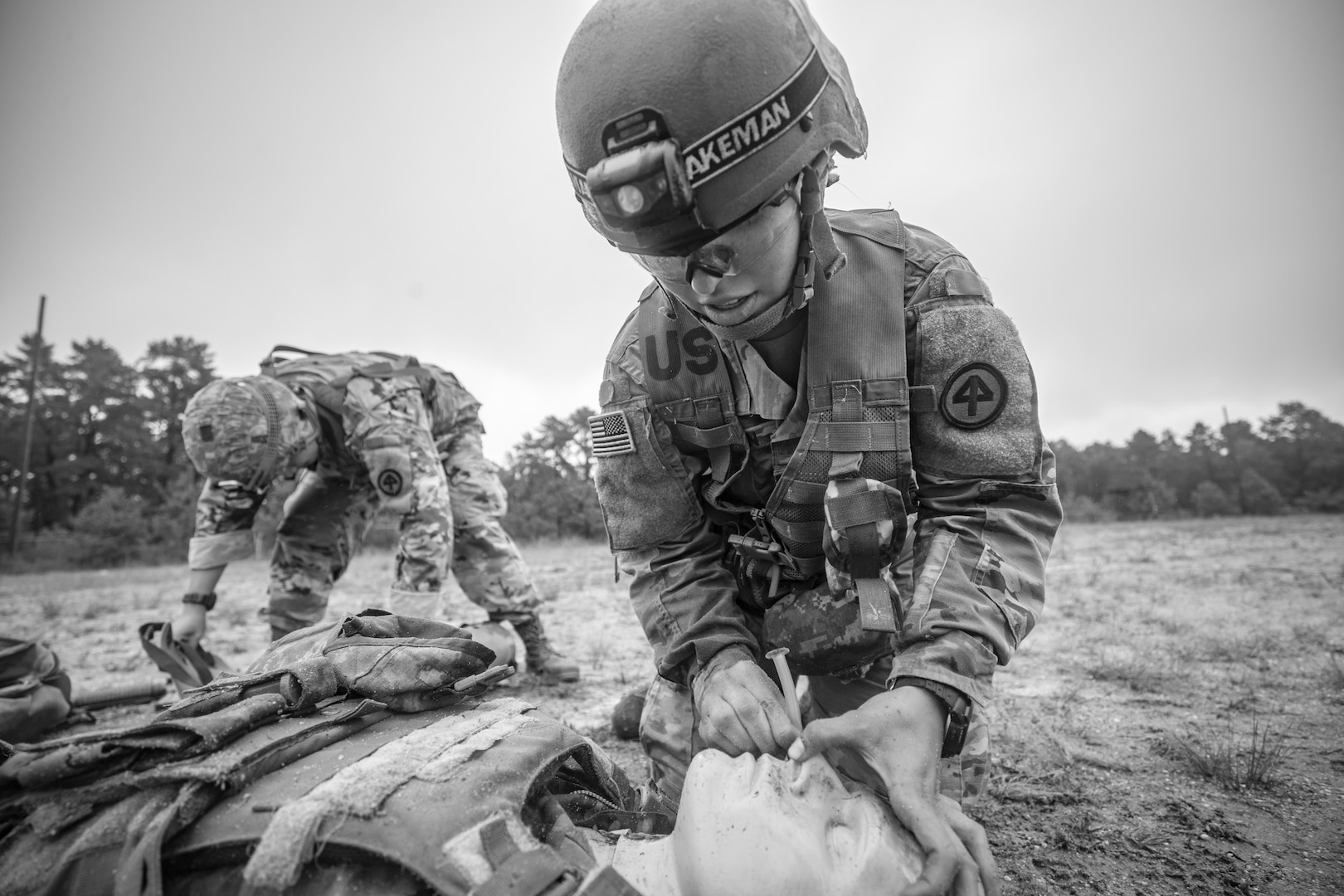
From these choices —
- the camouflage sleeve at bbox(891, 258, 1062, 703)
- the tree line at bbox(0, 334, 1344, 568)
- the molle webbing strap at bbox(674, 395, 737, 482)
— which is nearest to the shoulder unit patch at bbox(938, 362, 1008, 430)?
the camouflage sleeve at bbox(891, 258, 1062, 703)

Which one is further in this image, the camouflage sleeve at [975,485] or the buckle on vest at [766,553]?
the buckle on vest at [766,553]

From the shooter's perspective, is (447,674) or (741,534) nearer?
(447,674)

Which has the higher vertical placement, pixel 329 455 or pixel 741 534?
pixel 329 455

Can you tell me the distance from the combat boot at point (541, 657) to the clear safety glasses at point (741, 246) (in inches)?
117

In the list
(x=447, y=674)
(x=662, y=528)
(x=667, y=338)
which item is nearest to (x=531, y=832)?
(x=447, y=674)

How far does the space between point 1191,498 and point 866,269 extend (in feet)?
143

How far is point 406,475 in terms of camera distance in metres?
3.55

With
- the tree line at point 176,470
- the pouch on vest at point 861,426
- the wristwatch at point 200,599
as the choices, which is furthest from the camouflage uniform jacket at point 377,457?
the tree line at point 176,470

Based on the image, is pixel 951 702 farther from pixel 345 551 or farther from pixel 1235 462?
pixel 1235 462

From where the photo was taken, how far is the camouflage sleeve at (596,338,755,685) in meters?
→ 1.91

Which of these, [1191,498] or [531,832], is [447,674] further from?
[1191,498]

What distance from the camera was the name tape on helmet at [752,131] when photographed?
4.58 feet

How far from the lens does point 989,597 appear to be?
1527 millimetres

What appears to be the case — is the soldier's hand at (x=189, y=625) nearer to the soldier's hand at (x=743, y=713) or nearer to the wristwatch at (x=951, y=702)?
the soldier's hand at (x=743, y=713)
